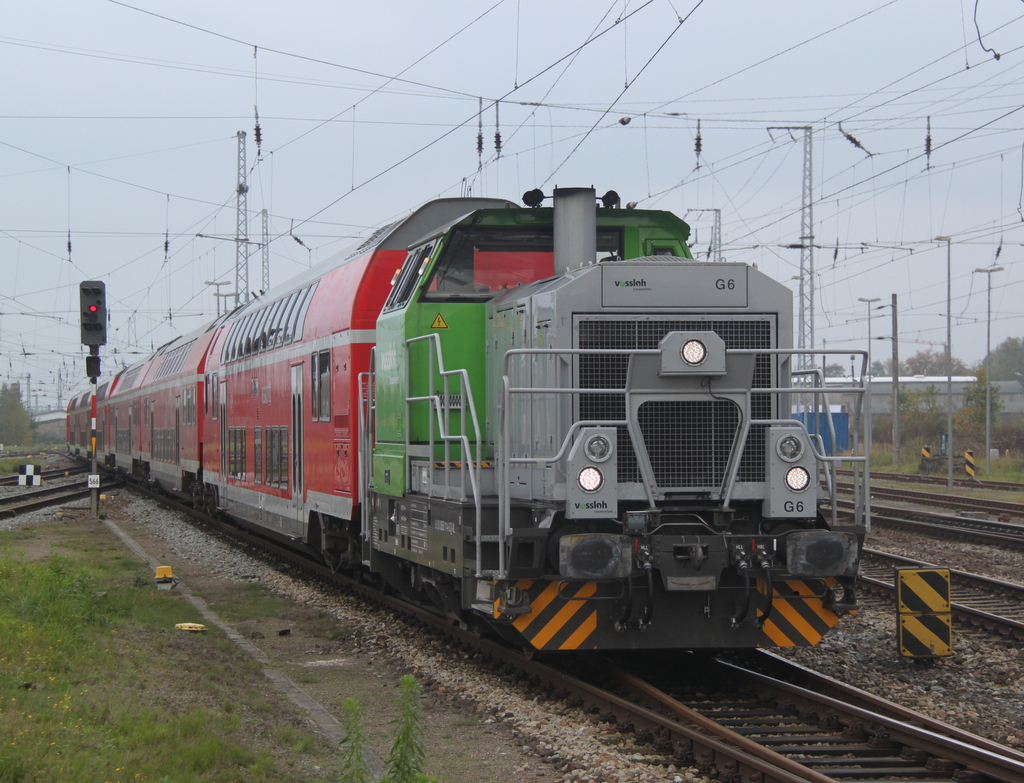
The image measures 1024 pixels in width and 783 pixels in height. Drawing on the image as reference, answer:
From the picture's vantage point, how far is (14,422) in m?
98.8

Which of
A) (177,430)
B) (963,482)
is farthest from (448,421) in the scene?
(963,482)

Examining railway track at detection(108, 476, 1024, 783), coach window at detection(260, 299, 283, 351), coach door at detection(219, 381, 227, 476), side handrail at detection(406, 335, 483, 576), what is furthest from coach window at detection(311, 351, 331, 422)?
coach door at detection(219, 381, 227, 476)

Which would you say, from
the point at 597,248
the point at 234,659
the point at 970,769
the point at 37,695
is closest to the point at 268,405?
the point at 234,659

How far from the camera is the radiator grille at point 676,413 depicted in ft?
23.3

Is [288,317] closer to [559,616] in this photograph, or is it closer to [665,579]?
[559,616]

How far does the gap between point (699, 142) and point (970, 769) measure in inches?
743

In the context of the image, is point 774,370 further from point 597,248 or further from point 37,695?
point 37,695

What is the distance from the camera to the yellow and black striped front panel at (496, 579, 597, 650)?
22.5 feet

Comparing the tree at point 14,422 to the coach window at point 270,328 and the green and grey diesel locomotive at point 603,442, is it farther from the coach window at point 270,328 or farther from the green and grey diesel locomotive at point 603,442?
the green and grey diesel locomotive at point 603,442

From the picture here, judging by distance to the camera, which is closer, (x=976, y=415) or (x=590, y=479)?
(x=590, y=479)

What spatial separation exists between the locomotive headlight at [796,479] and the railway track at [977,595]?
344cm

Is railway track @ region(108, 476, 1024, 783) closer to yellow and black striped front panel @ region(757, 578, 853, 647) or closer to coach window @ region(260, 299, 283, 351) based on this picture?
yellow and black striped front panel @ region(757, 578, 853, 647)

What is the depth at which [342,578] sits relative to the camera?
1262 cm

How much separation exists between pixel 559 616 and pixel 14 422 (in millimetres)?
103408
